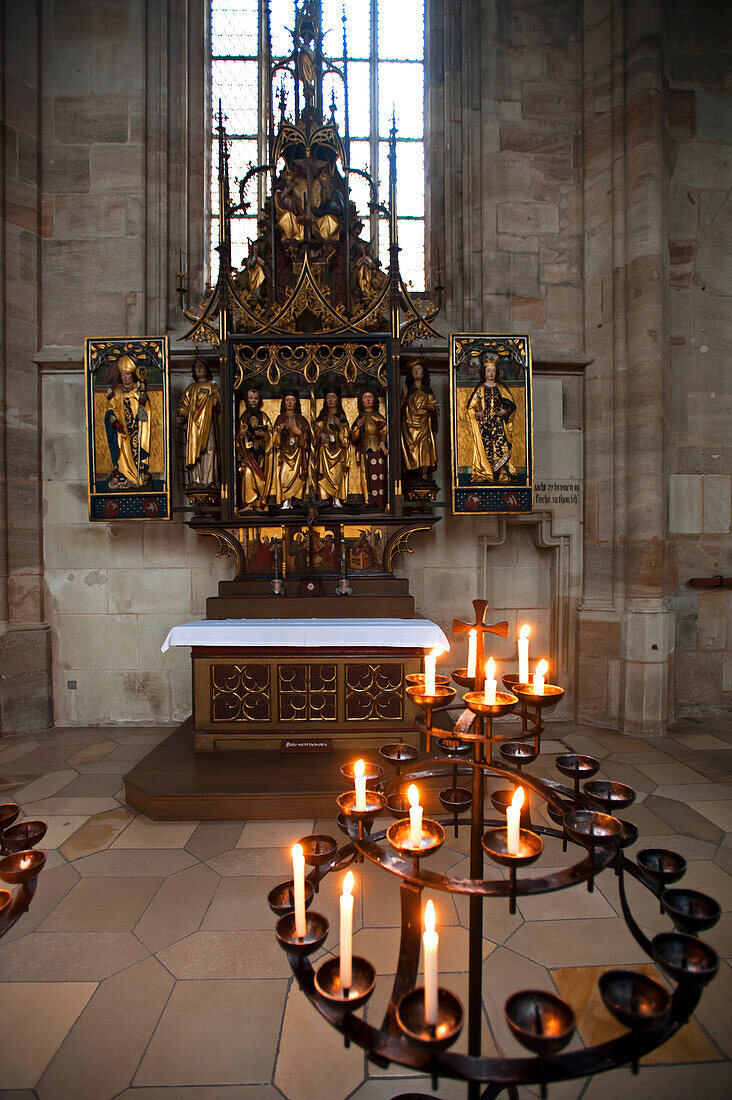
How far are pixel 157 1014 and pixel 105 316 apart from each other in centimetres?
622

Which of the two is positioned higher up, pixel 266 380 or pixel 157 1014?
pixel 266 380

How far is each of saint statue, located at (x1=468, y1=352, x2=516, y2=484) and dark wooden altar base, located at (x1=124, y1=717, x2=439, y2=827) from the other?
2.98 meters

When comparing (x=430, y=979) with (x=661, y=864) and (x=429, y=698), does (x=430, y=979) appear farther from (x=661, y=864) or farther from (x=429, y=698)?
(x=661, y=864)

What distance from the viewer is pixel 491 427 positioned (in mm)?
5801

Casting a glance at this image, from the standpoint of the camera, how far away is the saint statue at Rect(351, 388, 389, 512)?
5719 millimetres

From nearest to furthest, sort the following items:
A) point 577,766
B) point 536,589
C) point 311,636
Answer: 1. point 577,766
2. point 311,636
3. point 536,589

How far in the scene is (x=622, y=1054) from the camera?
132 centimetres

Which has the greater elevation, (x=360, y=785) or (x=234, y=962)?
(x=360, y=785)

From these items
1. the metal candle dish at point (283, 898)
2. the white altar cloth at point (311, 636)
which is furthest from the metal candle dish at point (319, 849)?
the white altar cloth at point (311, 636)

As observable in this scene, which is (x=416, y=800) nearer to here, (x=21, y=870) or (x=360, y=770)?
(x=360, y=770)

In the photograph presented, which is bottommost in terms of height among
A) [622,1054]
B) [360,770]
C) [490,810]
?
[490,810]

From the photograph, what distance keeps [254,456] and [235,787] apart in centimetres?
304

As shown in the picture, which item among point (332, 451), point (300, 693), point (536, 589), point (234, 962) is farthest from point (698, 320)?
point (234, 962)

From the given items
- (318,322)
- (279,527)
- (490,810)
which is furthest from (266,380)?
(490,810)
